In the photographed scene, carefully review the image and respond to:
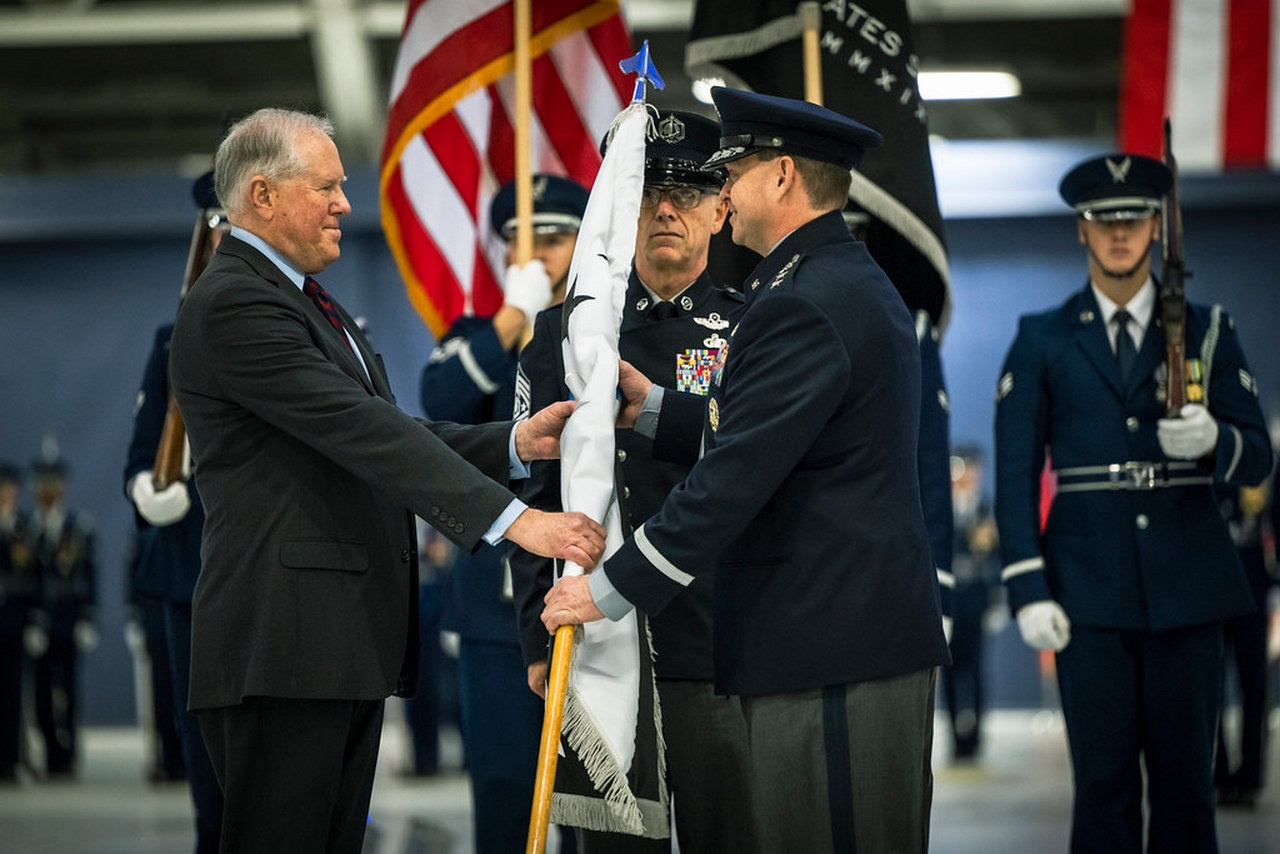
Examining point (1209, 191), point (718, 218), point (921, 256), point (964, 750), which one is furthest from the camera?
point (1209, 191)

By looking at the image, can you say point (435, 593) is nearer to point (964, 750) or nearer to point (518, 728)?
point (964, 750)

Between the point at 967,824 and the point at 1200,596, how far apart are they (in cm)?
243

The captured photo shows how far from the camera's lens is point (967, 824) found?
19.3 feet

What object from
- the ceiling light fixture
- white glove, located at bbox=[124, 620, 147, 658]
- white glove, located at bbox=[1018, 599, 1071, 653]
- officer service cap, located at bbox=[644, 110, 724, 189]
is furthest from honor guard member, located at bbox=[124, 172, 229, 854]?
the ceiling light fixture

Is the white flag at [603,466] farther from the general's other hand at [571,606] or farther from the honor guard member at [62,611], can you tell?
the honor guard member at [62,611]

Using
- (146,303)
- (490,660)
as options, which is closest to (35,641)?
(146,303)

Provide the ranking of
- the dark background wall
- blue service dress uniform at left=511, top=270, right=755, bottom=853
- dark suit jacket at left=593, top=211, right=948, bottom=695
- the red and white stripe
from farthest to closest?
the dark background wall < the red and white stripe < blue service dress uniform at left=511, top=270, right=755, bottom=853 < dark suit jacket at left=593, top=211, right=948, bottom=695

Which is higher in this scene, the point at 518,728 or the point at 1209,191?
the point at 1209,191

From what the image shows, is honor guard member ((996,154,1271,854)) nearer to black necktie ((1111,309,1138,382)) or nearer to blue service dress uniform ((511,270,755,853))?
black necktie ((1111,309,1138,382))

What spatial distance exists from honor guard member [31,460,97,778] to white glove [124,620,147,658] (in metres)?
0.28

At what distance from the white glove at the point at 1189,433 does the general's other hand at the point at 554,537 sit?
1607 millimetres

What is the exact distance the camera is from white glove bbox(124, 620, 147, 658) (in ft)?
31.2

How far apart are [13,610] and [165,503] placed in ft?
19.7

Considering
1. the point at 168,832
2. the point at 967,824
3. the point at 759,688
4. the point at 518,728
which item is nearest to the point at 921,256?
the point at 518,728
